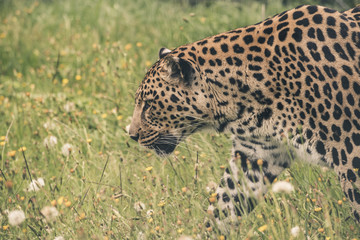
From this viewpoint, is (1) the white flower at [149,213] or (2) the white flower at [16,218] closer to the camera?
(2) the white flower at [16,218]

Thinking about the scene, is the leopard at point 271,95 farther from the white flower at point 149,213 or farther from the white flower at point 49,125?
the white flower at point 49,125

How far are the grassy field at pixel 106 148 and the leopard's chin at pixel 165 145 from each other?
142 millimetres

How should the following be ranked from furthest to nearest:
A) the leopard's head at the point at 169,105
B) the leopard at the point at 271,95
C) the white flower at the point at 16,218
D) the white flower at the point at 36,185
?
the leopard's head at the point at 169,105
the white flower at the point at 36,185
the leopard at the point at 271,95
the white flower at the point at 16,218

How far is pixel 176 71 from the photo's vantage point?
3.98 m

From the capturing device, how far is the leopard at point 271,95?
3.53 meters

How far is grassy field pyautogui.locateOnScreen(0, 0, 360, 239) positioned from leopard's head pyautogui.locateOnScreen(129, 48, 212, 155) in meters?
0.22

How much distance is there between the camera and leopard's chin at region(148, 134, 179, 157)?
425 centimetres

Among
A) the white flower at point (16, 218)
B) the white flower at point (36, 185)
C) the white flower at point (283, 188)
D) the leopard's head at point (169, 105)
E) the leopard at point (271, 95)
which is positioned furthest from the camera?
the leopard's head at point (169, 105)

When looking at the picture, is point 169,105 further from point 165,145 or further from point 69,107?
point 69,107

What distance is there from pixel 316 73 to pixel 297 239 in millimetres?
1086

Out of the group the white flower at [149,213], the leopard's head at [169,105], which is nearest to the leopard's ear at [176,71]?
the leopard's head at [169,105]

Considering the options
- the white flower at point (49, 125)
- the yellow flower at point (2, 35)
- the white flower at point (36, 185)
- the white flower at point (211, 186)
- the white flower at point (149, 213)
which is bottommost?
the yellow flower at point (2, 35)

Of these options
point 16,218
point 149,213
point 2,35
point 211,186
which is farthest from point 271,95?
point 2,35

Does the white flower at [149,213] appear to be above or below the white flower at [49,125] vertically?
above
